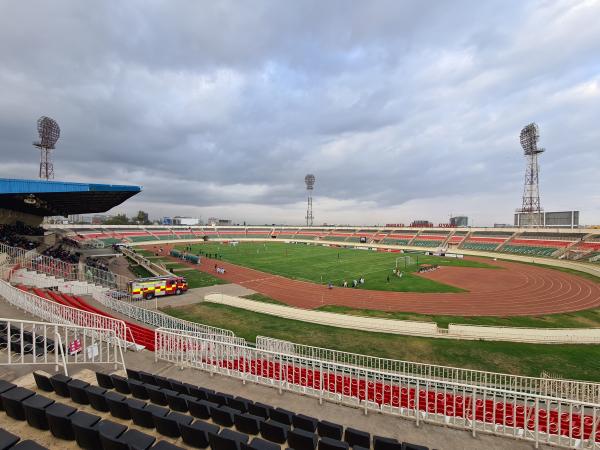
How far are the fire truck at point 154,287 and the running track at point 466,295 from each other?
27.3ft

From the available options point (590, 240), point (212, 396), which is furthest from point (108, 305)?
point (590, 240)

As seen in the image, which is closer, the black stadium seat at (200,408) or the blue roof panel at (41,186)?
the black stadium seat at (200,408)

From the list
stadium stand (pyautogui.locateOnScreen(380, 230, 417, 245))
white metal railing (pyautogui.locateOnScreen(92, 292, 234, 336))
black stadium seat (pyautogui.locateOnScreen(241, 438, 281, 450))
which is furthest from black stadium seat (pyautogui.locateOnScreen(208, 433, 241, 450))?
stadium stand (pyautogui.locateOnScreen(380, 230, 417, 245))

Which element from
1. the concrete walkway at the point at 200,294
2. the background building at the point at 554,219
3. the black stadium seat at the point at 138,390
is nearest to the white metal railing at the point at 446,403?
the black stadium seat at the point at 138,390

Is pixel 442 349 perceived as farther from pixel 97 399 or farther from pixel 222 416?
pixel 97 399

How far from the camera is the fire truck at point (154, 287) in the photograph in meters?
25.6

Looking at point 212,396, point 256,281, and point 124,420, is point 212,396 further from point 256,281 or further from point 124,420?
point 256,281

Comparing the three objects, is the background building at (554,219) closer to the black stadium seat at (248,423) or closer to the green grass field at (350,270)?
the green grass field at (350,270)

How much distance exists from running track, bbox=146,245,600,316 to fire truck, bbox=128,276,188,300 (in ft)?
27.3

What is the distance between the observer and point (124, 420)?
5.74 meters

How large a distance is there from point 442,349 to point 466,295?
16846 millimetres

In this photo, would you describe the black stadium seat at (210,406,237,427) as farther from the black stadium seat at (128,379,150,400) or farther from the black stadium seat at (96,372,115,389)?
the black stadium seat at (96,372,115,389)

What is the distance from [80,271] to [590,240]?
84.7 m

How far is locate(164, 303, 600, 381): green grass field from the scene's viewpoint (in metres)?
15.0
